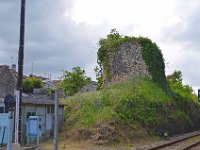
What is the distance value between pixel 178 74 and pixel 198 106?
27.0m

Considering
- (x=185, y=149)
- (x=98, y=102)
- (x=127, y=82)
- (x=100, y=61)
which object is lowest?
(x=185, y=149)

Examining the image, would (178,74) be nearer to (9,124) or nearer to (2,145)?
(2,145)

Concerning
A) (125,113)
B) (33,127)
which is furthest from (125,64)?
(33,127)

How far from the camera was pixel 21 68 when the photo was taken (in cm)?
1858

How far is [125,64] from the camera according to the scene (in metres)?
41.2

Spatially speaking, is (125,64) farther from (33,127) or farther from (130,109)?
(33,127)

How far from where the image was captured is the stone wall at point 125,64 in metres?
40.6

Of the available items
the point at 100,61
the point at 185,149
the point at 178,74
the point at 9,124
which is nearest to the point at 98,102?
the point at 185,149

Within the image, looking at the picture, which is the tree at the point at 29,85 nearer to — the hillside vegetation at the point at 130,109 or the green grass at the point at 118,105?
the hillside vegetation at the point at 130,109

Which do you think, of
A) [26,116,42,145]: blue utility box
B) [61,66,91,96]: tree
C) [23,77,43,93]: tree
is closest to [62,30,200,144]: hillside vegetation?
[26,116,42,145]: blue utility box

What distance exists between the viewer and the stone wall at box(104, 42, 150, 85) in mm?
40562

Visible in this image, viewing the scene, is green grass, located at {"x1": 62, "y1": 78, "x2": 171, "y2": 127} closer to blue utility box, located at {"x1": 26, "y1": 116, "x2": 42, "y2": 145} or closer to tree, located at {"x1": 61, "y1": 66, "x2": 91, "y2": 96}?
blue utility box, located at {"x1": 26, "y1": 116, "x2": 42, "y2": 145}

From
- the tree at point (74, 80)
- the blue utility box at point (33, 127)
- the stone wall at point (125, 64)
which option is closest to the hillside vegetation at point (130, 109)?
the stone wall at point (125, 64)

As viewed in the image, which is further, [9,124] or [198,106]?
[198,106]
